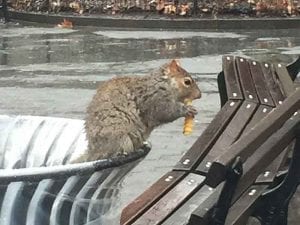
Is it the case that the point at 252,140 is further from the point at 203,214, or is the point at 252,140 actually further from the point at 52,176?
the point at 52,176

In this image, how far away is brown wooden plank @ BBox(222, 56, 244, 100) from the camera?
192 inches

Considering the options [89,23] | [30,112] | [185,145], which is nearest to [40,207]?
[185,145]

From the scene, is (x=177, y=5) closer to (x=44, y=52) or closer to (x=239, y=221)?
(x=44, y=52)

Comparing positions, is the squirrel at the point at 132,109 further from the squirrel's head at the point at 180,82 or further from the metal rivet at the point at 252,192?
the metal rivet at the point at 252,192

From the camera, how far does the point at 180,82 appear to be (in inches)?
189

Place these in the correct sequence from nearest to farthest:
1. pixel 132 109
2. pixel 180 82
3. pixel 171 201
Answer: pixel 171 201 → pixel 132 109 → pixel 180 82

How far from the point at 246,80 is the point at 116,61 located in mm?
6880

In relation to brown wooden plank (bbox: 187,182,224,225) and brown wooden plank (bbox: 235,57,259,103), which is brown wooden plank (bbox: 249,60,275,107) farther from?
brown wooden plank (bbox: 187,182,224,225)

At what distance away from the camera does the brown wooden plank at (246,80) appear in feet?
15.9

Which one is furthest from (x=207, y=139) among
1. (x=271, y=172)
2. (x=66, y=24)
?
(x=66, y=24)

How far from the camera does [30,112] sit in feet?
27.5

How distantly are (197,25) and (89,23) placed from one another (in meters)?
2.32

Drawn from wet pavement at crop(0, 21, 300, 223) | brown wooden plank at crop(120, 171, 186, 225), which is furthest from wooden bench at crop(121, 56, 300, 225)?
wet pavement at crop(0, 21, 300, 223)

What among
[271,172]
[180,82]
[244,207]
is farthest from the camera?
[180,82]
